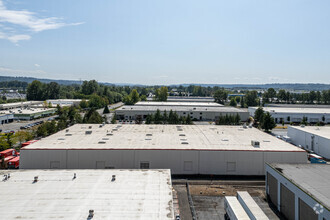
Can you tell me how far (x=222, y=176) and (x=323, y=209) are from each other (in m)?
8.16

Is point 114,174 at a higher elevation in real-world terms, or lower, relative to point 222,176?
higher

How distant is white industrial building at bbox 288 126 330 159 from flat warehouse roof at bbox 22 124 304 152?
743cm

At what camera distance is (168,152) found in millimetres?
16203

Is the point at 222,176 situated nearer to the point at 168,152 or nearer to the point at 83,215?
the point at 168,152

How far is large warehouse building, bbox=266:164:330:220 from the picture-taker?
8922mm

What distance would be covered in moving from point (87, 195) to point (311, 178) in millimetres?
10766

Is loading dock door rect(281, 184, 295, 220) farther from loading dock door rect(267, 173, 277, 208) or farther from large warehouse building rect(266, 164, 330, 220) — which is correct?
loading dock door rect(267, 173, 277, 208)

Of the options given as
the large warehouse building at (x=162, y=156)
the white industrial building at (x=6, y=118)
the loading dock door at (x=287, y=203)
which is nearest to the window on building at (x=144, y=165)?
the large warehouse building at (x=162, y=156)

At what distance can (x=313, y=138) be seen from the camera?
2520 centimetres

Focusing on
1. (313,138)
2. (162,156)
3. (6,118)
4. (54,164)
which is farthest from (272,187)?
(6,118)

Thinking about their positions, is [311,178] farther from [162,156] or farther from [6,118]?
[6,118]

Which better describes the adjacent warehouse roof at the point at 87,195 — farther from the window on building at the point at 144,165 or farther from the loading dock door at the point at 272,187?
the loading dock door at the point at 272,187

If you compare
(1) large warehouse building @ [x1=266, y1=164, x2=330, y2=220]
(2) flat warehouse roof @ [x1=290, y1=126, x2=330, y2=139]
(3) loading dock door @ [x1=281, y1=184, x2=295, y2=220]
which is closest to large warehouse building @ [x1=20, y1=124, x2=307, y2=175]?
(1) large warehouse building @ [x1=266, y1=164, x2=330, y2=220]

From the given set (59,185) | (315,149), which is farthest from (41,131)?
(315,149)
